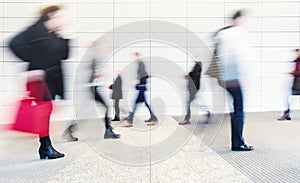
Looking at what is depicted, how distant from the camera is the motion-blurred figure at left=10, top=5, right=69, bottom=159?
2781mm

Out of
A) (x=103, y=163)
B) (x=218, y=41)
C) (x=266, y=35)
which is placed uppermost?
(x=266, y=35)

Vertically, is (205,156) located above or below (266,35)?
below

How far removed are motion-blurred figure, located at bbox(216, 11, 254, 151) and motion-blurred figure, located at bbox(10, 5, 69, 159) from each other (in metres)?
1.40

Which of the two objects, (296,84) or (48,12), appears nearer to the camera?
(48,12)

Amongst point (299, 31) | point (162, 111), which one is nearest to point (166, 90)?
point (162, 111)

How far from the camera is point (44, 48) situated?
→ 281 centimetres

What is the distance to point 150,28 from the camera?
6.80m

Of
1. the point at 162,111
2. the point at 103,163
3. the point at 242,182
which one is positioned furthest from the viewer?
the point at 162,111

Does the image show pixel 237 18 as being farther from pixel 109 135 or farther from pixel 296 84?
pixel 296 84

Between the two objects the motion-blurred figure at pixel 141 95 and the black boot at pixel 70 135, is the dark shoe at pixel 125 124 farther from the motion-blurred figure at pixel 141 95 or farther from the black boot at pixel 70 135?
the black boot at pixel 70 135

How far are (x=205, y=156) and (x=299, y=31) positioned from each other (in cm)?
543

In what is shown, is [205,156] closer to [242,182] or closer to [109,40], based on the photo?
[242,182]

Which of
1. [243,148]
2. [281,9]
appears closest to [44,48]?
[243,148]

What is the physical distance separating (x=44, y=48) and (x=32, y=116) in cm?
53
